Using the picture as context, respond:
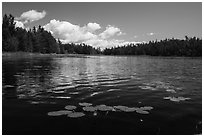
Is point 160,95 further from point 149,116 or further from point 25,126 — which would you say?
point 25,126

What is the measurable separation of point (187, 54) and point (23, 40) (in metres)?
136

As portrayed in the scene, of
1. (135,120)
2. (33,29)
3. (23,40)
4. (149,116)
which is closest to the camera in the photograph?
Result: (135,120)

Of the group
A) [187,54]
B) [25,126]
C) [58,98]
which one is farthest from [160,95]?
[187,54]

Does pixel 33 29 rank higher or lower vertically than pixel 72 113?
higher

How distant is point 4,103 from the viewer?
11148 millimetres

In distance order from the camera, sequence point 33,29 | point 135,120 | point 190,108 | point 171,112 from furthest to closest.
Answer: point 33,29, point 190,108, point 171,112, point 135,120

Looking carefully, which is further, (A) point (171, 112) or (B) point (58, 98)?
(B) point (58, 98)

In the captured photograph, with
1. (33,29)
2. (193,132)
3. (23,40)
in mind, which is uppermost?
(33,29)

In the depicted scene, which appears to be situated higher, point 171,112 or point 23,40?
point 23,40

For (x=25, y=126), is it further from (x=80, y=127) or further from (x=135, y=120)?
(x=135, y=120)

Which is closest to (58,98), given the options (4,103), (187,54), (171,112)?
(4,103)

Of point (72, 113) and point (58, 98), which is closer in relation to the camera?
point (72, 113)

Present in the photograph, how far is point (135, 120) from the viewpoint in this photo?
870 centimetres

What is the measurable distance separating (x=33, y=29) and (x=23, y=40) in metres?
48.0
